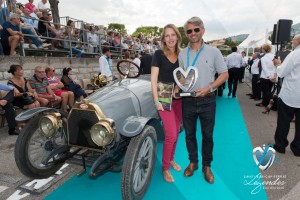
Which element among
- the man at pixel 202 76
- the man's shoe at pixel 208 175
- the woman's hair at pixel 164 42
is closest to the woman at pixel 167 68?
the woman's hair at pixel 164 42

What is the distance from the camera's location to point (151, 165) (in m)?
2.78

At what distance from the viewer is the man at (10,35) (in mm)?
6059

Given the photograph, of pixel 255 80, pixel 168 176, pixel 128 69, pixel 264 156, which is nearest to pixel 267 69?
pixel 255 80

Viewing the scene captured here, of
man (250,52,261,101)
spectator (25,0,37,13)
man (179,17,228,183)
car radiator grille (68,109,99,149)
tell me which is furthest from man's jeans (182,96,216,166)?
spectator (25,0,37,13)

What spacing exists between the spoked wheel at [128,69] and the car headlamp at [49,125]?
5.07 feet

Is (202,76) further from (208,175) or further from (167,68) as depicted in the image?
(208,175)

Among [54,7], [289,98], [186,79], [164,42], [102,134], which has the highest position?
[54,7]

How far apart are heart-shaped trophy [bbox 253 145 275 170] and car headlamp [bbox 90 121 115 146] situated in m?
2.25

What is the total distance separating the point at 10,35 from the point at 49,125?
4.76 meters

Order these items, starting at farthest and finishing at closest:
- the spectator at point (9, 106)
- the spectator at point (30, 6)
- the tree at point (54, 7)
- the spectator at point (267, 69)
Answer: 1. the tree at point (54, 7)
2. the spectator at point (30, 6)
3. the spectator at point (267, 69)
4. the spectator at point (9, 106)

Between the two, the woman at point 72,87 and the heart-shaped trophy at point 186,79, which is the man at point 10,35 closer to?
the woman at point 72,87

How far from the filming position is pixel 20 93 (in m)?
4.81

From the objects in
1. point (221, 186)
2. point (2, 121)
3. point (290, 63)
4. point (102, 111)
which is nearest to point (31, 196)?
point (102, 111)

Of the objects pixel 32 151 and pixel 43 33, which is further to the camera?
pixel 43 33
